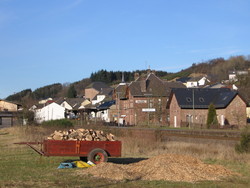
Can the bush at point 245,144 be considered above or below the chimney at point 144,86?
below

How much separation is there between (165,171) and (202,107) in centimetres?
5059

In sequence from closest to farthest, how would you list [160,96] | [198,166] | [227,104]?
[198,166], [227,104], [160,96]

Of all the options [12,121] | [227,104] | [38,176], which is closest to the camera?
[38,176]

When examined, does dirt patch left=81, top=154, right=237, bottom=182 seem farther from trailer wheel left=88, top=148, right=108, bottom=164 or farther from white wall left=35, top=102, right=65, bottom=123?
white wall left=35, top=102, right=65, bottom=123

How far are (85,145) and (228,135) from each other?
965 inches

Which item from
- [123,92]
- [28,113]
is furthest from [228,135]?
[123,92]

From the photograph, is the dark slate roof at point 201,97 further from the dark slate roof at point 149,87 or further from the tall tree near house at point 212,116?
the dark slate roof at point 149,87

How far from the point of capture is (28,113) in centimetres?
6128

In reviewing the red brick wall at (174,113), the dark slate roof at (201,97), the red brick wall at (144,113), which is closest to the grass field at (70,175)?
the dark slate roof at (201,97)

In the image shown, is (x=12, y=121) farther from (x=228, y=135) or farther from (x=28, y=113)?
(x=228, y=135)

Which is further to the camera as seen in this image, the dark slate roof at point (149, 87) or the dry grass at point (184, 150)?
the dark slate roof at point (149, 87)

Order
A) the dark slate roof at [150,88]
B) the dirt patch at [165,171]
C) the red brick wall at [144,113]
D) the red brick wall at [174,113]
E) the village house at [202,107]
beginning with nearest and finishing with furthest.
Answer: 1. the dirt patch at [165,171]
2. the village house at [202,107]
3. the red brick wall at [174,113]
4. the red brick wall at [144,113]
5. the dark slate roof at [150,88]

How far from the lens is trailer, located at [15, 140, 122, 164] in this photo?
621 inches

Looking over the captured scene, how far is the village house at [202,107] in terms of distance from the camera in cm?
5941
